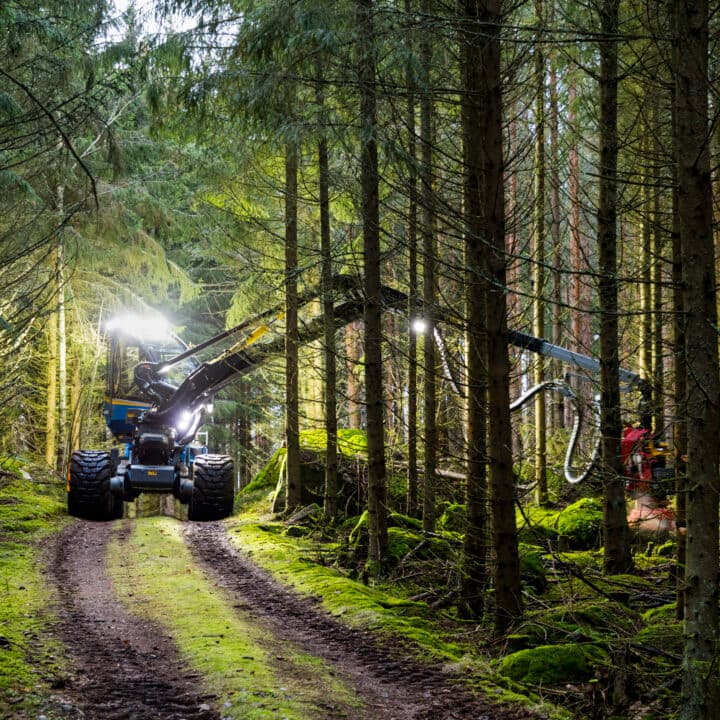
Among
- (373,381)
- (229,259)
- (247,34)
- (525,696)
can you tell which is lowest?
(525,696)

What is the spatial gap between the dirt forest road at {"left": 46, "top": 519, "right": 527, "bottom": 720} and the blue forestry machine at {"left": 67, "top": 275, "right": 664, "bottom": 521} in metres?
4.50

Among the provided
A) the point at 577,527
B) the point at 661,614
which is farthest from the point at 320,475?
the point at 661,614

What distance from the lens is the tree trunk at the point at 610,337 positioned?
8047 millimetres

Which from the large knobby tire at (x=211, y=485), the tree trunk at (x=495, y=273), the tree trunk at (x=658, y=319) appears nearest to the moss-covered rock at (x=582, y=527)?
the tree trunk at (x=658, y=319)

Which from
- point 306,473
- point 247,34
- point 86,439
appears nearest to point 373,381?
point 247,34

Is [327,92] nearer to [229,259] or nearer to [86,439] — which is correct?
[229,259]

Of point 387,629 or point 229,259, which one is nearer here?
point 387,629

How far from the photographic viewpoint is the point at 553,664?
568 centimetres

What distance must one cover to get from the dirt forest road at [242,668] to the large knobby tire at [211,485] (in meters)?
4.47

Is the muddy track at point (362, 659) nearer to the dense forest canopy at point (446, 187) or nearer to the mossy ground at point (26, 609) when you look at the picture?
the dense forest canopy at point (446, 187)

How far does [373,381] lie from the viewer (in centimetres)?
872

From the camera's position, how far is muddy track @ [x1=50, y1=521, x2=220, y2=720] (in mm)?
4758

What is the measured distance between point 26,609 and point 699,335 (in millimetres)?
6266

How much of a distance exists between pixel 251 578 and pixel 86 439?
50.8 feet
